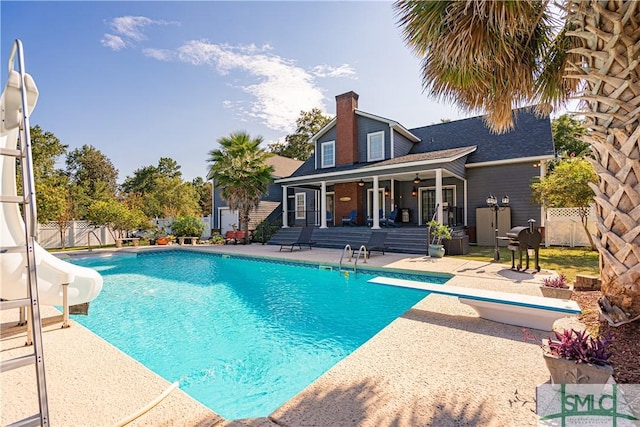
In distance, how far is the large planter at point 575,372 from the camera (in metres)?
2.31

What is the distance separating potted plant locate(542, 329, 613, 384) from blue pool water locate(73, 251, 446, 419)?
9.07ft

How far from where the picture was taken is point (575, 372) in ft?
7.94

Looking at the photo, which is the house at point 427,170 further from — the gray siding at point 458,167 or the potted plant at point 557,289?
the potted plant at point 557,289

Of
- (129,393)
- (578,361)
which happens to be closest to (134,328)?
(129,393)

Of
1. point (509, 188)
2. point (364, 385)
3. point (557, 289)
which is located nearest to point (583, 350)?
point (364, 385)

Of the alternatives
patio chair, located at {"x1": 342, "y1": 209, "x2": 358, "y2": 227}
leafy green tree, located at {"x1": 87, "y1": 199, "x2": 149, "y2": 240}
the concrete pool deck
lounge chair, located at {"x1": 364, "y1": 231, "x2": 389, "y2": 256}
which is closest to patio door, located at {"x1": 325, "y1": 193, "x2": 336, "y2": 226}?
patio chair, located at {"x1": 342, "y1": 209, "x2": 358, "y2": 227}

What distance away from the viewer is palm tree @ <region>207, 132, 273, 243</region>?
17.8 meters

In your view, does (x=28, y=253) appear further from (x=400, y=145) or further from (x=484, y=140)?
(x=484, y=140)

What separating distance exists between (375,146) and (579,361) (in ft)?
53.3

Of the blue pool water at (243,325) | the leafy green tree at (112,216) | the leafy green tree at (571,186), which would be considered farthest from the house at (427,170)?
the leafy green tree at (112,216)

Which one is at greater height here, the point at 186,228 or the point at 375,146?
the point at 375,146

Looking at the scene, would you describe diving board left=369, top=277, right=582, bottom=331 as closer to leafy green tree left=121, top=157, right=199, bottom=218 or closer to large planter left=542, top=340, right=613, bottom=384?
large planter left=542, top=340, right=613, bottom=384

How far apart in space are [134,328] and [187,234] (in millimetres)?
14908

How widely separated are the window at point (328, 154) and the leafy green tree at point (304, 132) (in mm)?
15992
